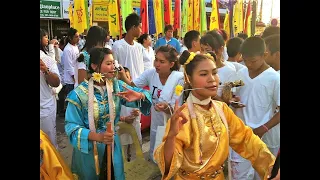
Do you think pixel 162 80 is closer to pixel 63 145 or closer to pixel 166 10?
pixel 166 10

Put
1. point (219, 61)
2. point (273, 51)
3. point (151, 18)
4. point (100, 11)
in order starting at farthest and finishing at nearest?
point (151, 18) → point (100, 11) → point (219, 61) → point (273, 51)

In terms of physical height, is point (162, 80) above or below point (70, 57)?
below

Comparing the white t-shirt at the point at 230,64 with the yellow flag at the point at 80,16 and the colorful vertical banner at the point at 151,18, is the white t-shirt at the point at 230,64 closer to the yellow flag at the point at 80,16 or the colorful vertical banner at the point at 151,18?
the colorful vertical banner at the point at 151,18

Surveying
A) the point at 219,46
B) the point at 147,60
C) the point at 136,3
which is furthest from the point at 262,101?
the point at 147,60

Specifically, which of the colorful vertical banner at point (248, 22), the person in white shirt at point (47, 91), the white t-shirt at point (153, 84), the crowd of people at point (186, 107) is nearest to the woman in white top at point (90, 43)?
the crowd of people at point (186, 107)

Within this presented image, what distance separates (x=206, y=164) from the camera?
152 cm

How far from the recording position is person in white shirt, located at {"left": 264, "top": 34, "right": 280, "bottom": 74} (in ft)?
5.10

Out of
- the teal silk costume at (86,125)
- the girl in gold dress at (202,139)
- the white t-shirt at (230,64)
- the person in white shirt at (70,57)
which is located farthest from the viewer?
the person in white shirt at (70,57)

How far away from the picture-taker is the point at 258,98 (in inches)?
69.1

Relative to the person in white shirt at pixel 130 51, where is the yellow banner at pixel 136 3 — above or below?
→ above

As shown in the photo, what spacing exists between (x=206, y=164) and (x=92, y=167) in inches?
23.5

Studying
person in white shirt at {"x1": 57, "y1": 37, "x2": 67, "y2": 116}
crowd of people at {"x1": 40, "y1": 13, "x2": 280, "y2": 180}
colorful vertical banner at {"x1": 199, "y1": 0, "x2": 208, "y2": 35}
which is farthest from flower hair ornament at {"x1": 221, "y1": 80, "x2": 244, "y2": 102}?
person in white shirt at {"x1": 57, "y1": 37, "x2": 67, "y2": 116}

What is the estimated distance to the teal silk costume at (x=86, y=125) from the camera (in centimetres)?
167

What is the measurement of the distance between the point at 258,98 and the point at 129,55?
3.36 ft
